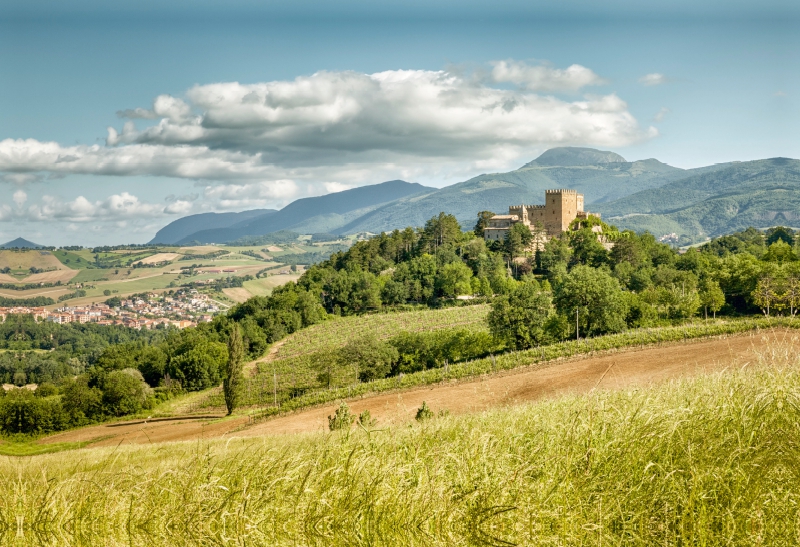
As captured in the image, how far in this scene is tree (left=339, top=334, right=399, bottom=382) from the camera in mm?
45969

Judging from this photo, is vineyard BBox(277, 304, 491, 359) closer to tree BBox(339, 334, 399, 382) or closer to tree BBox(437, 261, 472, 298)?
tree BBox(437, 261, 472, 298)

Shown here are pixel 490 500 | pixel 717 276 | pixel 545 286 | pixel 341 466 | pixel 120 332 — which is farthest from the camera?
pixel 120 332

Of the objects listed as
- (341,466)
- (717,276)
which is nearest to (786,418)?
(341,466)

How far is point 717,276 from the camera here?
203 feet

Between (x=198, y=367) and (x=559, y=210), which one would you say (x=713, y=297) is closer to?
(x=559, y=210)

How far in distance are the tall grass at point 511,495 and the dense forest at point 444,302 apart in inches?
1521

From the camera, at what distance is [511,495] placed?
3.66 metres

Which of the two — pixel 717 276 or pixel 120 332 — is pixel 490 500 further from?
pixel 120 332

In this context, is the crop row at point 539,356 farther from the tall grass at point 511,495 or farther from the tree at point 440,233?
the tree at point 440,233

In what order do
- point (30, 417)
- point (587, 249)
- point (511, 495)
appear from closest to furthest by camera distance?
point (511, 495) → point (30, 417) → point (587, 249)

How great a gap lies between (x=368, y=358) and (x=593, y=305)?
64.8 feet

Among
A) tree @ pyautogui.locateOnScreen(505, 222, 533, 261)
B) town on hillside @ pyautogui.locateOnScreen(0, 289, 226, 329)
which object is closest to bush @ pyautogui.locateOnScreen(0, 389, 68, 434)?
tree @ pyautogui.locateOnScreen(505, 222, 533, 261)

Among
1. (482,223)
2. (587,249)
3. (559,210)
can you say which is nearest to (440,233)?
(482,223)

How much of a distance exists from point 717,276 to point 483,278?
1320 inches
